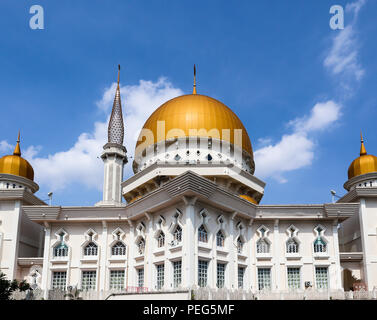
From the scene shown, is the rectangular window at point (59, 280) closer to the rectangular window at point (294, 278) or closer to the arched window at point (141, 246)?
the arched window at point (141, 246)

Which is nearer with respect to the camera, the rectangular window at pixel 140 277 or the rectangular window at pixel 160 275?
the rectangular window at pixel 160 275

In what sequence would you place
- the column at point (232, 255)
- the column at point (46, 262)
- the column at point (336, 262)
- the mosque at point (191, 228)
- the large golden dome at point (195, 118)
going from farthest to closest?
the large golden dome at point (195, 118) < the column at point (46, 262) < the column at point (336, 262) < the column at point (232, 255) < the mosque at point (191, 228)

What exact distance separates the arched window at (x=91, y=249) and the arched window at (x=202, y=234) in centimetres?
812

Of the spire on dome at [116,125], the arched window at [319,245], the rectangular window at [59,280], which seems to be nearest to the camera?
the rectangular window at [59,280]

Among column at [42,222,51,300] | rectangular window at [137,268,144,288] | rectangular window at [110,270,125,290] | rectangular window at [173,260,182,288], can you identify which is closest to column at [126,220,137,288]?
rectangular window at [137,268,144,288]

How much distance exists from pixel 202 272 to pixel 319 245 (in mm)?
9188

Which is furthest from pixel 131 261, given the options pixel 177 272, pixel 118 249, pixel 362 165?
pixel 362 165

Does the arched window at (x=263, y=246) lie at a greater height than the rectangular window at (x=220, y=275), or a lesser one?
greater

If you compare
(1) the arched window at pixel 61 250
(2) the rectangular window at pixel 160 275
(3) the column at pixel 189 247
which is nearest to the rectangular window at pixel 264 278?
(3) the column at pixel 189 247

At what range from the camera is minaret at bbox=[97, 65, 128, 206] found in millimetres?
35594

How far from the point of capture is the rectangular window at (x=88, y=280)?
2838 centimetres
